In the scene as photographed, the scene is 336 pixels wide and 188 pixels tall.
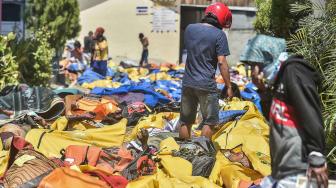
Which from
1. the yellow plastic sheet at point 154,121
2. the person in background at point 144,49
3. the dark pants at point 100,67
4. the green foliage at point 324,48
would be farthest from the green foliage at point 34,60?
the person in background at point 144,49

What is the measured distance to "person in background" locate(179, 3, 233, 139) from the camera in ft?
21.5

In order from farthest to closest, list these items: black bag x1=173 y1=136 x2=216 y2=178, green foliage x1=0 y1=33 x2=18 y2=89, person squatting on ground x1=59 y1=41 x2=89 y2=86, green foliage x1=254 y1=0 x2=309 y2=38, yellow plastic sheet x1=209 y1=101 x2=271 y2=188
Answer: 1. person squatting on ground x1=59 y1=41 x2=89 y2=86
2. green foliage x1=254 y1=0 x2=309 y2=38
3. green foliage x1=0 y1=33 x2=18 y2=89
4. black bag x1=173 y1=136 x2=216 y2=178
5. yellow plastic sheet x1=209 y1=101 x2=271 y2=188

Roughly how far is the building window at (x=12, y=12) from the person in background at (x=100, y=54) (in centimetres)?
237

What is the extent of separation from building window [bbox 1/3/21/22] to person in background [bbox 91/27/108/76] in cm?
237

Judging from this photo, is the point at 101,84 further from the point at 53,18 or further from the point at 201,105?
the point at 201,105

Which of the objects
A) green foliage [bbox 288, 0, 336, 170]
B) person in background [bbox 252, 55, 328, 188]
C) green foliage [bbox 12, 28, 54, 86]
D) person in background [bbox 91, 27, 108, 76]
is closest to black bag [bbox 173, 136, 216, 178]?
green foliage [bbox 288, 0, 336, 170]

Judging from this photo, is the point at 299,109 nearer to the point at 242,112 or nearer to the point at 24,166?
the point at 24,166

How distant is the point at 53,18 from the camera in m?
17.0

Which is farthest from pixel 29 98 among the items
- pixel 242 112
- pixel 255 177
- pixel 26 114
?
pixel 255 177

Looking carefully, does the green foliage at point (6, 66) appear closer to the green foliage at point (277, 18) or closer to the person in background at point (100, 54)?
the green foliage at point (277, 18)

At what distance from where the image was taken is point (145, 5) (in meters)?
23.5

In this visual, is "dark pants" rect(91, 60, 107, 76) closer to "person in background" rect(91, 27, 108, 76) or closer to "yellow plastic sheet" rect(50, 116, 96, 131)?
"person in background" rect(91, 27, 108, 76)

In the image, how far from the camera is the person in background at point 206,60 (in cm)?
654

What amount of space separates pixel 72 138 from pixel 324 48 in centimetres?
285
